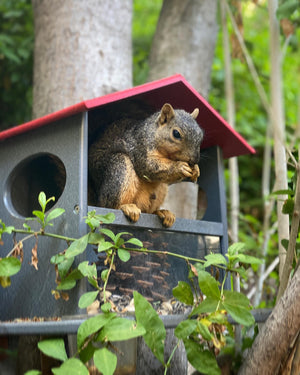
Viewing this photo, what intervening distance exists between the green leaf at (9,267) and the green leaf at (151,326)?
360 mm

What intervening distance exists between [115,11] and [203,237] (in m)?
1.47

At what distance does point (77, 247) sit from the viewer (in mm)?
1576

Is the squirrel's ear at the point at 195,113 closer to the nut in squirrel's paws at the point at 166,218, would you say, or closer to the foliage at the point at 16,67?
the nut in squirrel's paws at the point at 166,218

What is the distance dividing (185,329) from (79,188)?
61cm

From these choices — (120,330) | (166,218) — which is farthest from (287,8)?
(120,330)

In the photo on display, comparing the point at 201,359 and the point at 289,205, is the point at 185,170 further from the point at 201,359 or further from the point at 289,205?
the point at 201,359

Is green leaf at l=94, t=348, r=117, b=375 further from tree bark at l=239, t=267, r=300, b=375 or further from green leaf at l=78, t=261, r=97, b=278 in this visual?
tree bark at l=239, t=267, r=300, b=375

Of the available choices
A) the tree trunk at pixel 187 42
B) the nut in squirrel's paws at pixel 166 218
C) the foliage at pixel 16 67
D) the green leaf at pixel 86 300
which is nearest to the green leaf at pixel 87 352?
the green leaf at pixel 86 300

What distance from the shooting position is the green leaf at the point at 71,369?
134 cm

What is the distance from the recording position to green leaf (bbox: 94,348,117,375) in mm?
1330

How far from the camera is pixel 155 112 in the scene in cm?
226

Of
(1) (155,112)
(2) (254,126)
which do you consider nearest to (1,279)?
(1) (155,112)

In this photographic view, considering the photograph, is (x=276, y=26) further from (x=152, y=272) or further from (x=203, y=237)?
(x=152, y=272)

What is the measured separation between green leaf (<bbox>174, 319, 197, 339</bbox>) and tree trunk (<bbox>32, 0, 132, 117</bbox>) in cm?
154
